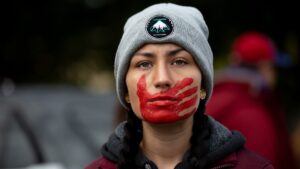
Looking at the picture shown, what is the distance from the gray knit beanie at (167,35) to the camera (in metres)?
3.50

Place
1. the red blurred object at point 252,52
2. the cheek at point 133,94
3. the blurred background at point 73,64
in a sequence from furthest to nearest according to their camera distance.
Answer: the red blurred object at point 252,52, the blurred background at point 73,64, the cheek at point 133,94

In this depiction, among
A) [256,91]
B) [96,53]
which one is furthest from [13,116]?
[96,53]

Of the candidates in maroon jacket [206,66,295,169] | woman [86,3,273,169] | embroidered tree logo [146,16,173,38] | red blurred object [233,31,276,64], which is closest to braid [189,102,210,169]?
woman [86,3,273,169]

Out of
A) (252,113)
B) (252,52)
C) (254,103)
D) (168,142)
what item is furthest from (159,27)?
(252,52)

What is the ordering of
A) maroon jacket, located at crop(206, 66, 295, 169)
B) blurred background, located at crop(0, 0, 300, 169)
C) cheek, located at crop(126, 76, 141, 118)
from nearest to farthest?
cheek, located at crop(126, 76, 141, 118) → maroon jacket, located at crop(206, 66, 295, 169) → blurred background, located at crop(0, 0, 300, 169)

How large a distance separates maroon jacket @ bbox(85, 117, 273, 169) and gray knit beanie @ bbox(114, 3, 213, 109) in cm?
19

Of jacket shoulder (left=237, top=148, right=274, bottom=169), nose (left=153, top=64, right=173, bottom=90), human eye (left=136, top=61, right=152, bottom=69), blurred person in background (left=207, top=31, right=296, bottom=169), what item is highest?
human eye (left=136, top=61, right=152, bottom=69)

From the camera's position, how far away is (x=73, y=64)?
11.0m

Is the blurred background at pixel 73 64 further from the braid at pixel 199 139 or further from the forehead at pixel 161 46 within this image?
the forehead at pixel 161 46

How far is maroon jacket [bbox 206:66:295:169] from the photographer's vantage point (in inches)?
230

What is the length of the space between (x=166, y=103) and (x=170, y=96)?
36 millimetres

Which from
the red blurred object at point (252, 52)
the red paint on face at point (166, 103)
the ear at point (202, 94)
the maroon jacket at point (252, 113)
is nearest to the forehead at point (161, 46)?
the red paint on face at point (166, 103)

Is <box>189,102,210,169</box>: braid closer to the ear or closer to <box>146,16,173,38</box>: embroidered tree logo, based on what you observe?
the ear

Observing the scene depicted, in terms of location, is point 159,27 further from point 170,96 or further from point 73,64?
point 73,64
